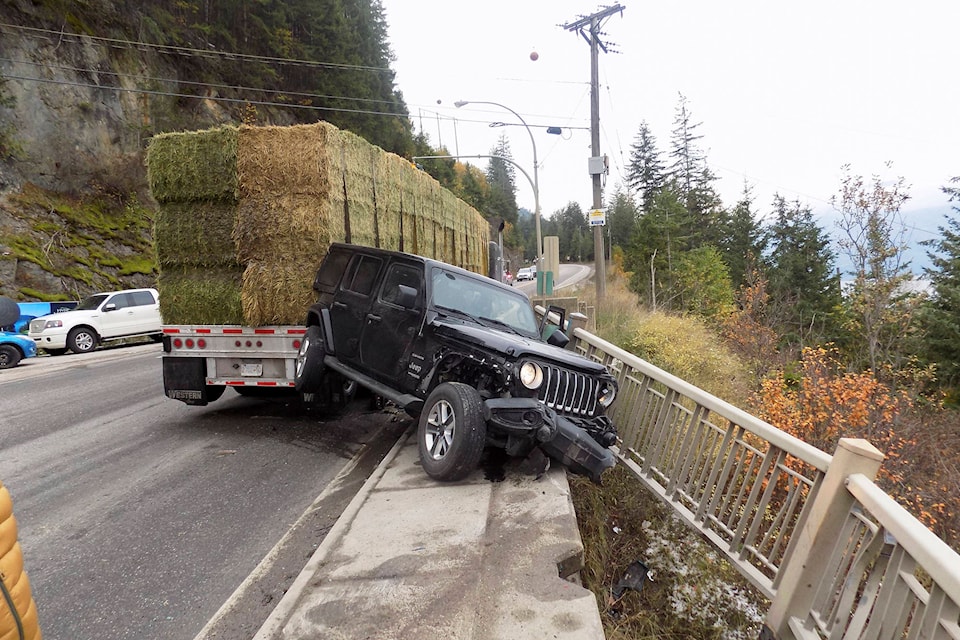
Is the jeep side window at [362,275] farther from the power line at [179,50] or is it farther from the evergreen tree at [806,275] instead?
the evergreen tree at [806,275]

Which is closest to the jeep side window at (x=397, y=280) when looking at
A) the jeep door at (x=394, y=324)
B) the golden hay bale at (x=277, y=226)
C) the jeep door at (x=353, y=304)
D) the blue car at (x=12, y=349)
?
the jeep door at (x=394, y=324)

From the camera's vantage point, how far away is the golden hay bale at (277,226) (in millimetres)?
6594

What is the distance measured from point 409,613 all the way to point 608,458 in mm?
2117

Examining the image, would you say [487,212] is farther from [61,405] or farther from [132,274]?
[61,405]

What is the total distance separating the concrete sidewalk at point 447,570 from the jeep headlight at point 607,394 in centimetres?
85

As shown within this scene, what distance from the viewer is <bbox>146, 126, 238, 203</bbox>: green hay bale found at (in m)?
6.62

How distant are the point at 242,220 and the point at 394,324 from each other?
2739 mm

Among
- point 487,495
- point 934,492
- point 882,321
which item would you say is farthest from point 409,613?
point 882,321

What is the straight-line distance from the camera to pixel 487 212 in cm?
8544

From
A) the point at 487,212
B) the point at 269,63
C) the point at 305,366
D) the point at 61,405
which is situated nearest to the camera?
the point at 305,366

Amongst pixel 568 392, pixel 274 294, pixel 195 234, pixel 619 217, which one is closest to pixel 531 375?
pixel 568 392

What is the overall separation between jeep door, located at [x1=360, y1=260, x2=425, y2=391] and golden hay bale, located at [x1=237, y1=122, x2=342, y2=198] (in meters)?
1.84

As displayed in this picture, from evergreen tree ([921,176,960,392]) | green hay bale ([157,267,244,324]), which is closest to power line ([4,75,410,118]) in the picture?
green hay bale ([157,267,244,324])

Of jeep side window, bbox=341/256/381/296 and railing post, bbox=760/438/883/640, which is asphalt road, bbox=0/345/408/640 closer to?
jeep side window, bbox=341/256/381/296
